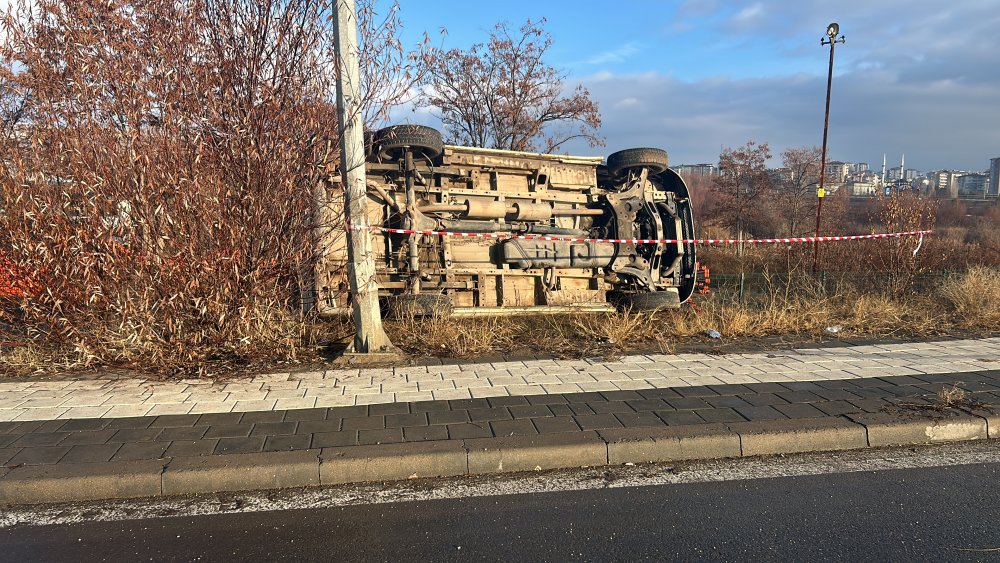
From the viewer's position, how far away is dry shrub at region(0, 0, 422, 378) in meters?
5.55

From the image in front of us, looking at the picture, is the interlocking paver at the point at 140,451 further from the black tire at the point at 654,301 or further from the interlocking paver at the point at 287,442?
the black tire at the point at 654,301

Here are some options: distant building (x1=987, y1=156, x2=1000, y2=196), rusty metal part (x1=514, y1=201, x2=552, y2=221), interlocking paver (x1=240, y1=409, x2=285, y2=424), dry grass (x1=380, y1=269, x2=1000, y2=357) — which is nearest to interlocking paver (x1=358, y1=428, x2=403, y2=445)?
interlocking paver (x1=240, y1=409, x2=285, y2=424)

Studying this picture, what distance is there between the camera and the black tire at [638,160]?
9914 mm

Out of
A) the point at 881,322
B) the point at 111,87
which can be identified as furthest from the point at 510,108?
the point at 111,87

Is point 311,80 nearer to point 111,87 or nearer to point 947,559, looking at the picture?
point 111,87

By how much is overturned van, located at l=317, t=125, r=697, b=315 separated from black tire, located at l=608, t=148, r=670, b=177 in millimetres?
20

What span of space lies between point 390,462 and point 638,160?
743cm

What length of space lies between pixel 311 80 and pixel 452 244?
3200 mm

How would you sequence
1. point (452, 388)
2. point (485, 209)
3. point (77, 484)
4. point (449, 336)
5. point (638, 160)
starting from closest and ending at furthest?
point (77, 484), point (452, 388), point (449, 336), point (485, 209), point (638, 160)

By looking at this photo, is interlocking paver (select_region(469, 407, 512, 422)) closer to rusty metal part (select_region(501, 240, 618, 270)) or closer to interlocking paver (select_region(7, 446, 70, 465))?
interlocking paver (select_region(7, 446, 70, 465))

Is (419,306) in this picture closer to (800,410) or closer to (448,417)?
(448,417)

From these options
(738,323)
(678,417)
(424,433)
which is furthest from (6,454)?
(738,323)

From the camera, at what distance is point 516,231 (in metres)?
9.16

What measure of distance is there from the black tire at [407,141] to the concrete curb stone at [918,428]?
5.79m
